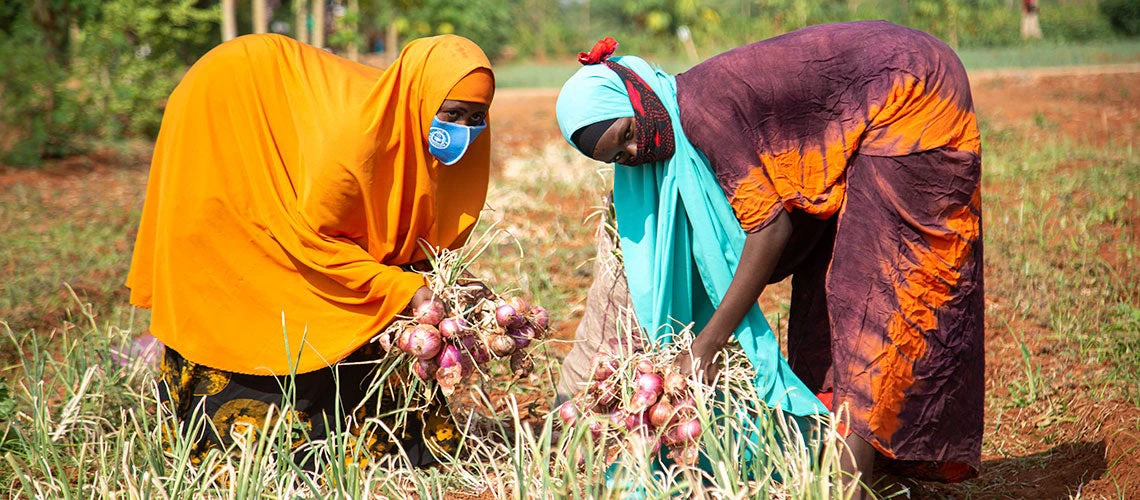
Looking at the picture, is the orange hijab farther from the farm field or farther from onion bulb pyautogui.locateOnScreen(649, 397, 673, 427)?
onion bulb pyautogui.locateOnScreen(649, 397, 673, 427)

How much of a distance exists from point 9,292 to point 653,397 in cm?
397

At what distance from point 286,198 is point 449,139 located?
513 mm

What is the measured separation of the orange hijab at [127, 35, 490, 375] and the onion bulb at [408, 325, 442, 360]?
0.46ft

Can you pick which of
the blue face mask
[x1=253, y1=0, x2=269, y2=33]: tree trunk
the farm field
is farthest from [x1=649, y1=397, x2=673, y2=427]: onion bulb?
[x1=253, y1=0, x2=269, y2=33]: tree trunk

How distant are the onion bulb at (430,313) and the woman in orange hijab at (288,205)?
60mm

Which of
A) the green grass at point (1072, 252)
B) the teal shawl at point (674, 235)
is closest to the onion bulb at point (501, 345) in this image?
the teal shawl at point (674, 235)

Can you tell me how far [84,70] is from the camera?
9.34m

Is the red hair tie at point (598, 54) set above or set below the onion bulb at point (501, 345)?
above

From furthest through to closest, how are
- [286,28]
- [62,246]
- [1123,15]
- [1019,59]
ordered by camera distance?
[1123,15] → [286,28] → [1019,59] → [62,246]

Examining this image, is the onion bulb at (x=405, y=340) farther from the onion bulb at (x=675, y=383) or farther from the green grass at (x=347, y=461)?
the onion bulb at (x=675, y=383)

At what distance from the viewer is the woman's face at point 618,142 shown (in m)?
2.51

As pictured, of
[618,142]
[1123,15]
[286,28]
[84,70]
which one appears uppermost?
[1123,15]

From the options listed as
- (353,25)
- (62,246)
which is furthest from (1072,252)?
(353,25)

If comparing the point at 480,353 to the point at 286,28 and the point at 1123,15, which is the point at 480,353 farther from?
the point at 1123,15
